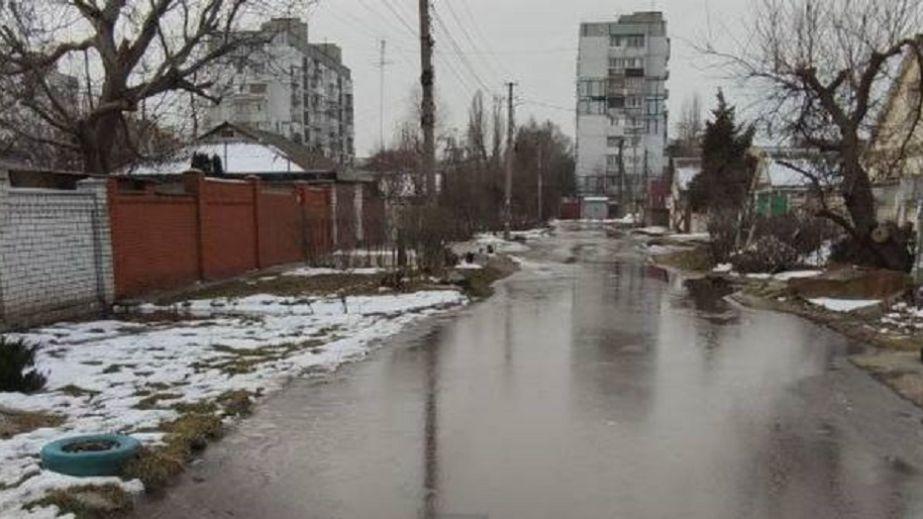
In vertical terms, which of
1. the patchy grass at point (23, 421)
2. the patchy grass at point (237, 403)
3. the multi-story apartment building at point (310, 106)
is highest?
the multi-story apartment building at point (310, 106)

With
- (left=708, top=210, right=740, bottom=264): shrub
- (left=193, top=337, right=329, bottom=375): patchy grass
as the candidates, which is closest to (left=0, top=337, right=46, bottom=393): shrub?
(left=193, top=337, right=329, bottom=375): patchy grass

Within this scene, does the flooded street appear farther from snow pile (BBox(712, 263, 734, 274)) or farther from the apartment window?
the apartment window

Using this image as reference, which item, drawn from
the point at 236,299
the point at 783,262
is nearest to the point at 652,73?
the point at 783,262

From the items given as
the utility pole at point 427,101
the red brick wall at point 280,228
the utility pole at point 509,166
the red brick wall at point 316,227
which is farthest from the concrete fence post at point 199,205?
the utility pole at point 509,166

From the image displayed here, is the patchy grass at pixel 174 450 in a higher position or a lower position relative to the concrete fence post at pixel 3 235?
lower

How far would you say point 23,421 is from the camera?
784 cm

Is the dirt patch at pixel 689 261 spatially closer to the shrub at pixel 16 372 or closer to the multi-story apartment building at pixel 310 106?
the shrub at pixel 16 372

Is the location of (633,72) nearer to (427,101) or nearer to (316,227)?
(427,101)

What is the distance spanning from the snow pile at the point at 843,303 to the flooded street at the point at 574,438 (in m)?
3.00

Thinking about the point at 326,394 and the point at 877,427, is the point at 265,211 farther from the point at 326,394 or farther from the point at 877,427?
the point at 877,427

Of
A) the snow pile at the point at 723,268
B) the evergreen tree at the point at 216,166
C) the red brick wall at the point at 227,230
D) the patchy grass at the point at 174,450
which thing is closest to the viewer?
the patchy grass at the point at 174,450

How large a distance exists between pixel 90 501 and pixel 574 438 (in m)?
3.79

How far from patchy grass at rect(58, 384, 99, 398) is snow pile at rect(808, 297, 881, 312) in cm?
1245

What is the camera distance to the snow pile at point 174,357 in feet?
24.5
